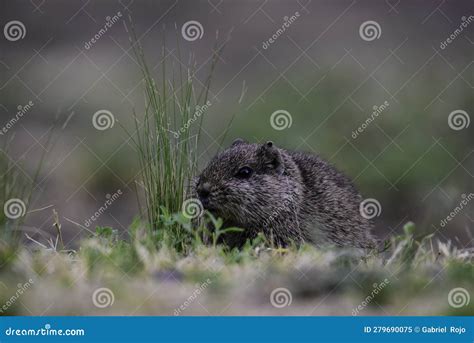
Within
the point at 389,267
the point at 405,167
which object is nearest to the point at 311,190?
the point at 389,267

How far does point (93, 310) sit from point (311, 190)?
2970mm

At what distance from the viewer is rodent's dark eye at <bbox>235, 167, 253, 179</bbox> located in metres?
7.66

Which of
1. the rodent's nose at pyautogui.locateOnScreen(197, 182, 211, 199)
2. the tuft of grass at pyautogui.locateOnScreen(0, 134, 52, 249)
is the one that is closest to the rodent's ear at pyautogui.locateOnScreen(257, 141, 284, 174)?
the rodent's nose at pyautogui.locateOnScreen(197, 182, 211, 199)

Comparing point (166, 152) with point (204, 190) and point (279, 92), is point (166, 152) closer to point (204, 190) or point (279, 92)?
point (204, 190)

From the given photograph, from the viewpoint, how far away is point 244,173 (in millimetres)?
7699

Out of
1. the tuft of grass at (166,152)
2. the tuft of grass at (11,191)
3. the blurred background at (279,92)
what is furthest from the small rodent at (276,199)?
the blurred background at (279,92)

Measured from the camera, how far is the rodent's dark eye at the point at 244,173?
25.1ft

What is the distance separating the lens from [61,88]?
1317 centimetres

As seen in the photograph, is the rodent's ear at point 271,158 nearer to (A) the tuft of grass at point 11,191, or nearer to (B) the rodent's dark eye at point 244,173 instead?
(B) the rodent's dark eye at point 244,173

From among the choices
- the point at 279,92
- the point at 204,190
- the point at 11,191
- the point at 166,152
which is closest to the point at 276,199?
the point at 204,190

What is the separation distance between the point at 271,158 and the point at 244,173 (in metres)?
0.31

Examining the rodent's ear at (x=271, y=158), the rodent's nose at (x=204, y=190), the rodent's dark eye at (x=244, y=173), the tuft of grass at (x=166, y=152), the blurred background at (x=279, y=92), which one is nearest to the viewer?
the tuft of grass at (x=166, y=152)

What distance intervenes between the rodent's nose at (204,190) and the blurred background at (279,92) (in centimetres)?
406

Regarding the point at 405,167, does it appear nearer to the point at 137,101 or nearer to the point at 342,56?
the point at 342,56
